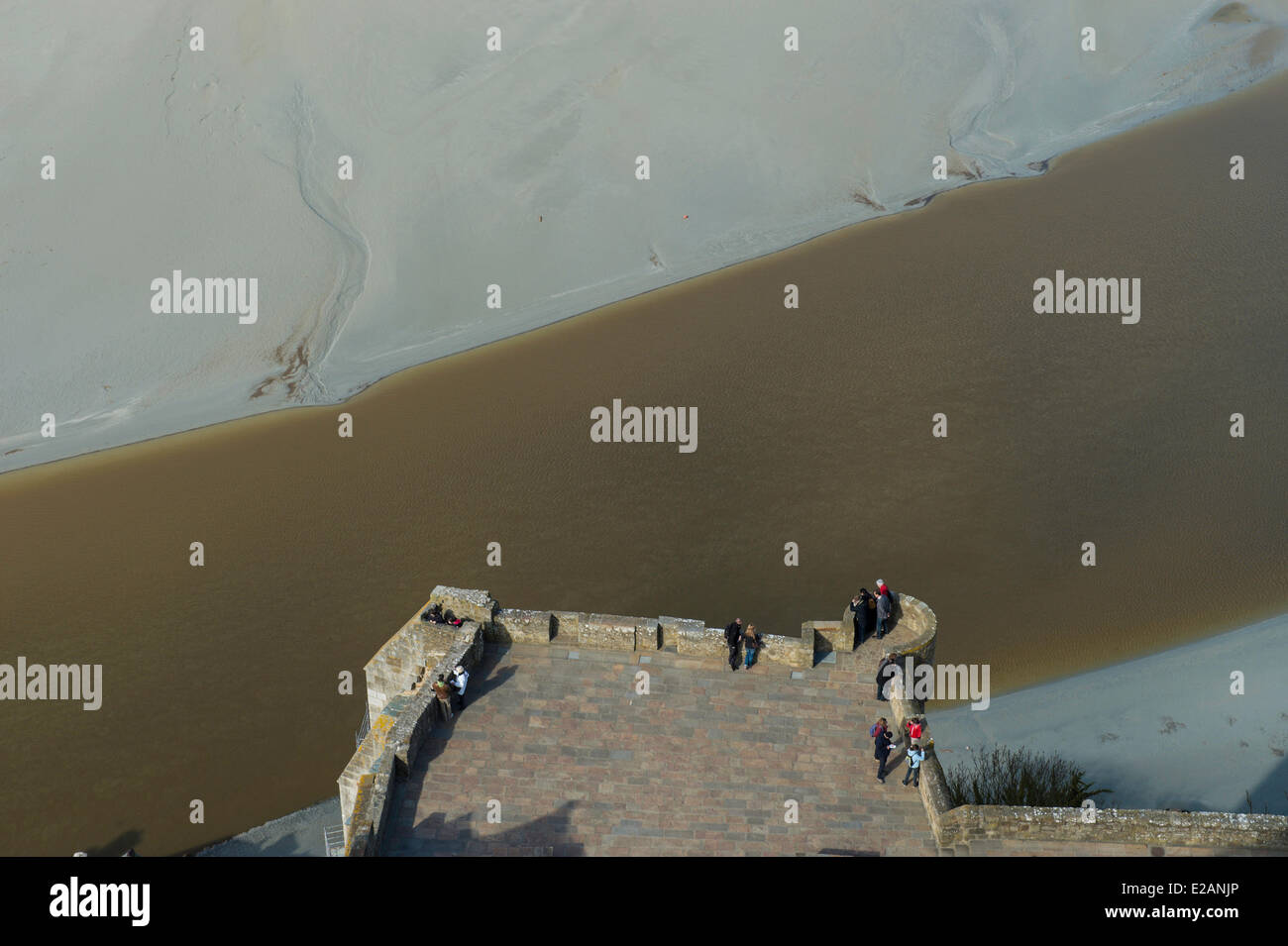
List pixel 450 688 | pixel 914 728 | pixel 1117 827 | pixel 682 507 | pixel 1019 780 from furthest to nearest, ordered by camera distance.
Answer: pixel 682 507, pixel 1019 780, pixel 450 688, pixel 914 728, pixel 1117 827

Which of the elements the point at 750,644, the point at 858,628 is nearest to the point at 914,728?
the point at 858,628

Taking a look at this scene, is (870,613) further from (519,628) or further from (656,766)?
(519,628)

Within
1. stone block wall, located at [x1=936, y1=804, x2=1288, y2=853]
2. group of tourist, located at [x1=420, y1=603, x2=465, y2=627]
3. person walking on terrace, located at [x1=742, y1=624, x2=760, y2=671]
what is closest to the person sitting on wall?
stone block wall, located at [x1=936, y1=804, x2=1288, y2=853]

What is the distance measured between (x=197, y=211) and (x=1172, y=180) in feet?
137

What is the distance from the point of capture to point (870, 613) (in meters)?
24.1

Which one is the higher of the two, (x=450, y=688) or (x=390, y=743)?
(x=450, y=688)

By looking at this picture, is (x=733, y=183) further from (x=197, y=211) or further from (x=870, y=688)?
(x=870, y=688)

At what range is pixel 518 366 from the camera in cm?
4481

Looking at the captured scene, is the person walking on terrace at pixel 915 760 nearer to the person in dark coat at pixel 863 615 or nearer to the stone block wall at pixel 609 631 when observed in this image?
the person in dark coat at pixel 863 615

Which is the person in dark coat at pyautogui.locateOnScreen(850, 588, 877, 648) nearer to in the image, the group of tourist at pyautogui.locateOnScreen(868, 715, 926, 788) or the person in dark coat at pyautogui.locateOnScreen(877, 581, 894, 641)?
the person in dark coat at pyautogui.locateOnScreen(877, 581, 894, 641)

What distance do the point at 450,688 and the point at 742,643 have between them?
555 centimetres

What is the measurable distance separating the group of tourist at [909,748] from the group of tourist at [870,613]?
267 cm

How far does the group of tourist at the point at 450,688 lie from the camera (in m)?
21.8

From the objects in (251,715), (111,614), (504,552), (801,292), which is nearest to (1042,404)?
(801,292)
